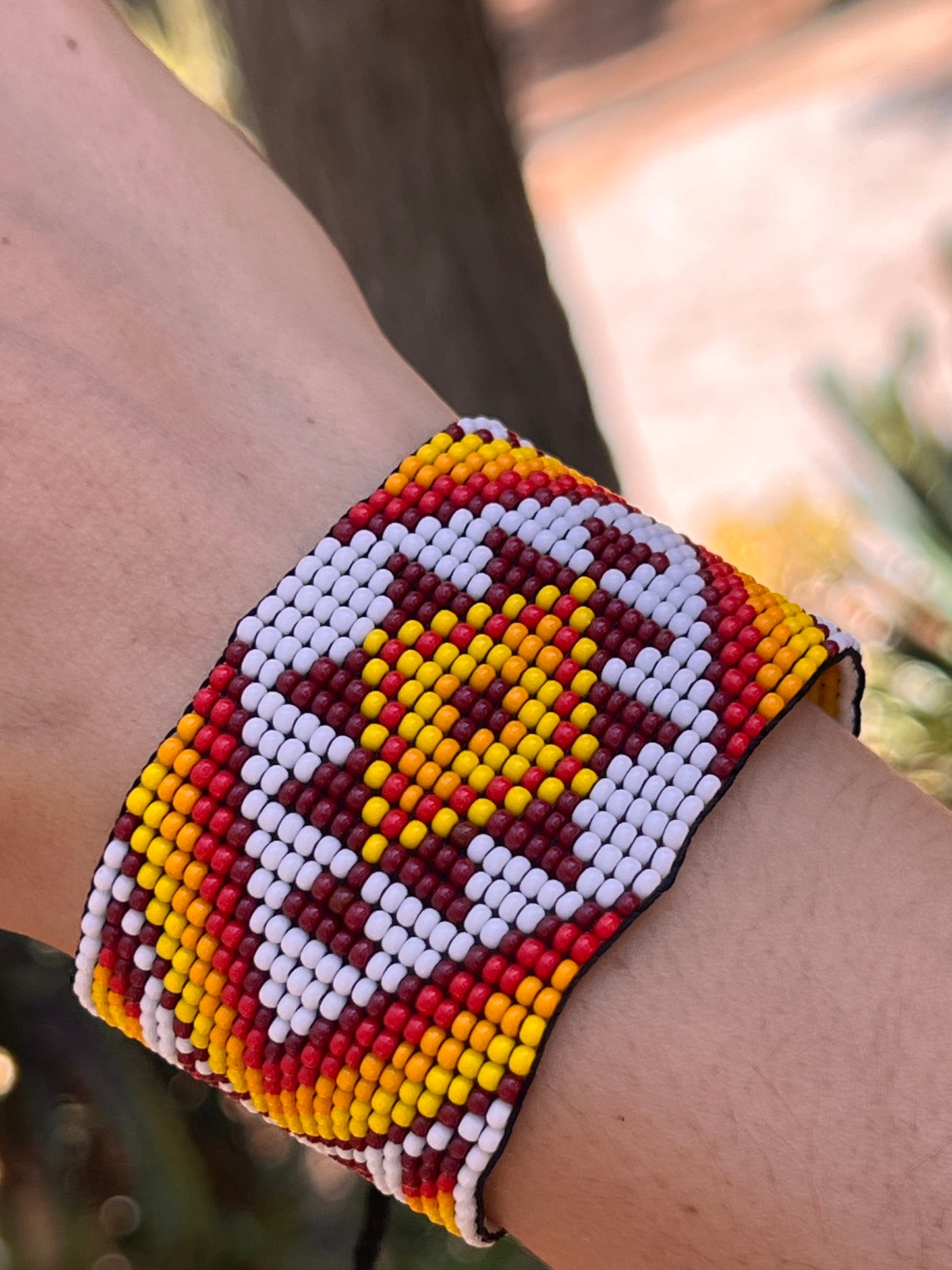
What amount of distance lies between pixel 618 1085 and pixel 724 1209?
8 cm

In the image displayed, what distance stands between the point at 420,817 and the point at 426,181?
121 centimetres

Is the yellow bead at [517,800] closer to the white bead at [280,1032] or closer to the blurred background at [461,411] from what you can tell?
the white bead at [280,1032]

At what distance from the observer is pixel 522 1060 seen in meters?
0.61

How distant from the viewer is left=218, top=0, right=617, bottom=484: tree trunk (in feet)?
4.74

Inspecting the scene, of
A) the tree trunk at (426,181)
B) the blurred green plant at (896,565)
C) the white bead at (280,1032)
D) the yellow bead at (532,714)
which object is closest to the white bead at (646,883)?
the yellow bead at (532,714)

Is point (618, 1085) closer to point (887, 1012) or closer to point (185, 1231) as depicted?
point (887, 1012)

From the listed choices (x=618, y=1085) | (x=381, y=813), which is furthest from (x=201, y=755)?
(x=618, y=1085)

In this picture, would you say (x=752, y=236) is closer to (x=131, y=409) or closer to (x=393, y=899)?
(x=131, y=409)

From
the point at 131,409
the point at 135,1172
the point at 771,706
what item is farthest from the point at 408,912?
the point at 135,1172

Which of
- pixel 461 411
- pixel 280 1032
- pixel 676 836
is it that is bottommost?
pixel 280 1032

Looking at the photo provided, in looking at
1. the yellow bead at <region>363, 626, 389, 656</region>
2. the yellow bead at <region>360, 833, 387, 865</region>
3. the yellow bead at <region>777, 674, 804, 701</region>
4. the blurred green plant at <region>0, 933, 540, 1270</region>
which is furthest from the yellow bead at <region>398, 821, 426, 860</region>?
the blurred green plant at <region>0, 933, 540, 1270</region>

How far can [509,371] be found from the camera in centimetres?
182

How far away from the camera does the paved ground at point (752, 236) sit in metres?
3.41

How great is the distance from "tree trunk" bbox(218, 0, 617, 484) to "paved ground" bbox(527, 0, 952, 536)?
135cm
